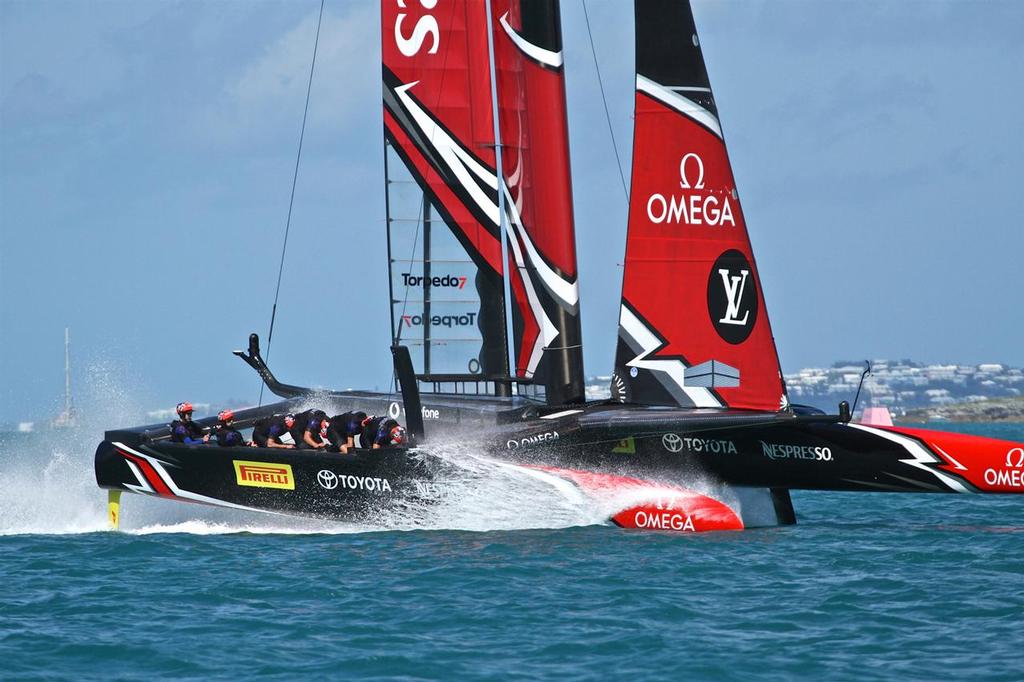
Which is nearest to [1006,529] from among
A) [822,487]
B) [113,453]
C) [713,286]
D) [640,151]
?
[822,487]

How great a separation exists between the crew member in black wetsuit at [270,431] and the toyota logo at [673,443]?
3933 mm

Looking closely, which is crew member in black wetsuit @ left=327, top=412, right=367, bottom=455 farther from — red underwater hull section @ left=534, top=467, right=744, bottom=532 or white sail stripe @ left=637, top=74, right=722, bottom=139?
white sail stripe @ left=637, top=74, right=722, bottom=139

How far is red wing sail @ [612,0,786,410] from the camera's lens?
14.9 m

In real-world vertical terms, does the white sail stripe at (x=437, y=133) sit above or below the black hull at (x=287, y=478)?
above

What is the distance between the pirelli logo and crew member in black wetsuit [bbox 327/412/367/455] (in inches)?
21.4

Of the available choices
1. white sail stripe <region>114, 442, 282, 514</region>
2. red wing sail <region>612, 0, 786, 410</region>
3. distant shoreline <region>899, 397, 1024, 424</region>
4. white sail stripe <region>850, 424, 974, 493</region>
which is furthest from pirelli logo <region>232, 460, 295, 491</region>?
distant shoreline <region>899, 397, 1024, 424</region>

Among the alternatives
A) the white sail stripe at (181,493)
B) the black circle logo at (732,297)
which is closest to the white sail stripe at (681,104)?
the black circle logo at (732,297)

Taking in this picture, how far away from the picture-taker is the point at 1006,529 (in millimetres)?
14898

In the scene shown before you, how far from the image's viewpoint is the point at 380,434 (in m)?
15.0

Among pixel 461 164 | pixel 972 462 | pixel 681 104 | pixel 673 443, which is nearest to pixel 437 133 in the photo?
pixel 461 164

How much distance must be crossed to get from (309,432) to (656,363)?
3.73m

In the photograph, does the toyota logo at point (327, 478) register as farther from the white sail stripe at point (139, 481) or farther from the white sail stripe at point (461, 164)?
the white sail stripe at point (461, 164)

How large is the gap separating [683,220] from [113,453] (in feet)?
22.0

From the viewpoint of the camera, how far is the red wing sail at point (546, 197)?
16.2 meters
